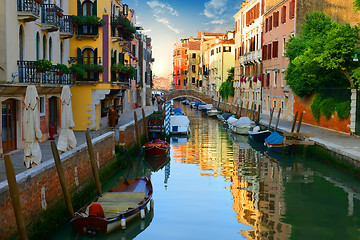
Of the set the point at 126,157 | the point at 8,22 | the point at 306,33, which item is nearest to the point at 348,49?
the point at 306,33

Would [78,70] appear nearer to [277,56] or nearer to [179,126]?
[179,126]

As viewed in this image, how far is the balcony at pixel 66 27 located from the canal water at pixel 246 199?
663 centimetres

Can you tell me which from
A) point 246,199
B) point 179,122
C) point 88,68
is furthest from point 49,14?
point 179,122

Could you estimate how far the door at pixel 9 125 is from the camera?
47.1ft

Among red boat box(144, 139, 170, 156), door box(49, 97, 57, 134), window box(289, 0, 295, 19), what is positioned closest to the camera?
door box(49, 97, 57, 134)

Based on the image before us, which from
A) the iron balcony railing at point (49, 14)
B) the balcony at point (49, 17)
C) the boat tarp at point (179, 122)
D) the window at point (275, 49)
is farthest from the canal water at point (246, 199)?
the window at point (275, 49)

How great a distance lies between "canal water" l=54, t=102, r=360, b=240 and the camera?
34.9ft

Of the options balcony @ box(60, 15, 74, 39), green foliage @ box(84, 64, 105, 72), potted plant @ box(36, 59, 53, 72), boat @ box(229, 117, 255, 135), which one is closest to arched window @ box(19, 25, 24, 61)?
potted plant @ box(36, 59, 53, 72)

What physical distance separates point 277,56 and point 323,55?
46.9ft

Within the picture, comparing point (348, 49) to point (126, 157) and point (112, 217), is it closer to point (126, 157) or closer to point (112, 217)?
point (126, 157)

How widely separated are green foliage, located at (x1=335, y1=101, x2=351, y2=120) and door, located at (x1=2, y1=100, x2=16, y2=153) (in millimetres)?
15039

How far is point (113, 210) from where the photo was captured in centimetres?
1069

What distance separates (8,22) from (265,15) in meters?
28.5

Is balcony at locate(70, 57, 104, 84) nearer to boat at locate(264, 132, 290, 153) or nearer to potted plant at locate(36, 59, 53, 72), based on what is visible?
potted plant at locate(36, 59, 53, 72)
